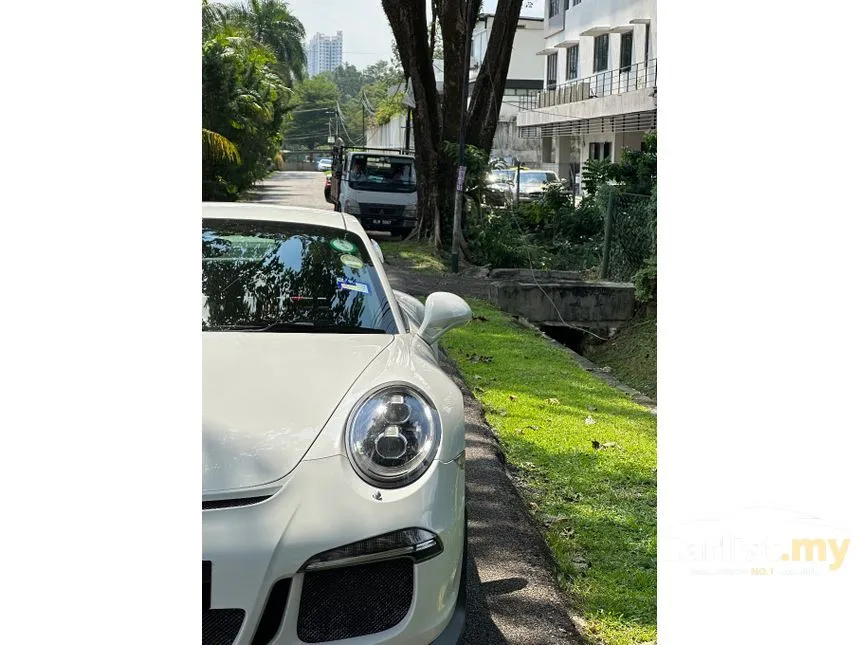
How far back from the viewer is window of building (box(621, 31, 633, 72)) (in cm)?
3556

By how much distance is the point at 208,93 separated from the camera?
1092 inches

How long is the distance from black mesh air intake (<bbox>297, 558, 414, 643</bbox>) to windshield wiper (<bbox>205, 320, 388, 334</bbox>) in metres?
1.14

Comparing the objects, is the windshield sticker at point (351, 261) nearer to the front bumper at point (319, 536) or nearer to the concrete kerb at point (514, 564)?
the concrete kerb at point (514, 564)

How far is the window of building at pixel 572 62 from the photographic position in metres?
43.4

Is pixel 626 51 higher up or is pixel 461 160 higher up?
pixel 626 51

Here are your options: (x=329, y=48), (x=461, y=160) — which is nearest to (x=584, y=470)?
(x=461, y=160)

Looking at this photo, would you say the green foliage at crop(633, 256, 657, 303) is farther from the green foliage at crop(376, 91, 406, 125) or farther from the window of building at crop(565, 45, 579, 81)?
the green foliage at crop(376, 91, 406, 125)

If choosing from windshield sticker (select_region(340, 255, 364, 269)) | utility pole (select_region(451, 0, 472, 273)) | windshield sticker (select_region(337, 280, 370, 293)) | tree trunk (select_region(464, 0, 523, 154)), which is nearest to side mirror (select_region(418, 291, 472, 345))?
windshield sticker (select_region(337, 280, 370, 293))

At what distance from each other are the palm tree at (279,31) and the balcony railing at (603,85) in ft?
99.4

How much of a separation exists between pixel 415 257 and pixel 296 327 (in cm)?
1318

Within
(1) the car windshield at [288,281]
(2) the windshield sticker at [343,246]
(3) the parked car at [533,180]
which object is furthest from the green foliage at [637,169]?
(3) the parked car at [533,180]

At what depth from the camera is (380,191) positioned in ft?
69.6

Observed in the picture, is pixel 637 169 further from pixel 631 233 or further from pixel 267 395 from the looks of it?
pixel 267 395
